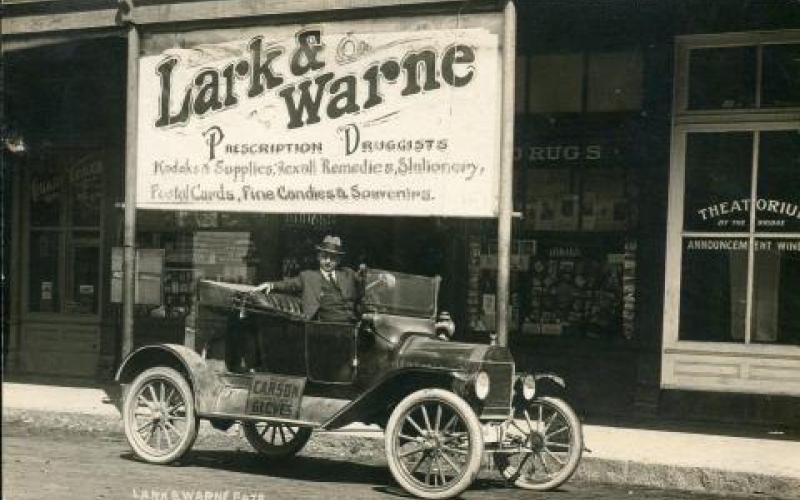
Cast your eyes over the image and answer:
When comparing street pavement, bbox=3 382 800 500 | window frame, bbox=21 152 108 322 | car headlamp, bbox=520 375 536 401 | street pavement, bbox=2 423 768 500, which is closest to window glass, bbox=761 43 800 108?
street pavement, bbox=3 382 800 500

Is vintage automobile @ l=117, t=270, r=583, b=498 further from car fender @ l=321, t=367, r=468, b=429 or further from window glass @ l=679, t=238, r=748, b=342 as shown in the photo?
window glass @ l=679, t=238, r=748, b=342

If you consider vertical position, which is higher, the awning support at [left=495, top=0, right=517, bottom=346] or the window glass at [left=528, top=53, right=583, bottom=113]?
the window glass at [left=528, top=53, right=583, bottom=113]

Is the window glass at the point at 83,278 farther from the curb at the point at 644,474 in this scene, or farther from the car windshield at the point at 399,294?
the car windshield at the point at 399,294

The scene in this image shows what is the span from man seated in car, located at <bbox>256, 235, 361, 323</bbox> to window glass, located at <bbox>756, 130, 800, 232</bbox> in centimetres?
434

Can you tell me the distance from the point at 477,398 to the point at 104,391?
20.0 feet

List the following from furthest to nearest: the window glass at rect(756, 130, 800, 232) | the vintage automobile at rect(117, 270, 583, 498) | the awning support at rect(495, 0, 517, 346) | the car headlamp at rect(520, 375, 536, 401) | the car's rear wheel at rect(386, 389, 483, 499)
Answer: the window glass at rect(756, 130, 800, 232)
the awning support at rect(495, 0, 517, 346)
the car headlamp at rect(520, 375, 536, 401)
the vintage automobile at rect(117, 270, 583, 498)
the car's rear wheel at rect(386, 389, 483, 499)

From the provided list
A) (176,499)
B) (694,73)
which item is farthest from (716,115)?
(176,499)

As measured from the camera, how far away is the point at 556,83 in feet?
32.8

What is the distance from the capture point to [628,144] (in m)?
9.68

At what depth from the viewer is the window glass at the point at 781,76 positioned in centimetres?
914

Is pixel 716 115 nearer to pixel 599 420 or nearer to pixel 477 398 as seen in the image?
pixel 599 420

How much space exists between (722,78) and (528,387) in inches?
173

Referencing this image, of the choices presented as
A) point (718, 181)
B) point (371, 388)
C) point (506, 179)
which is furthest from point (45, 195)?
point (718, 181)

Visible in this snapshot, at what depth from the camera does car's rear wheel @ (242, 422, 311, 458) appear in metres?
7.66
